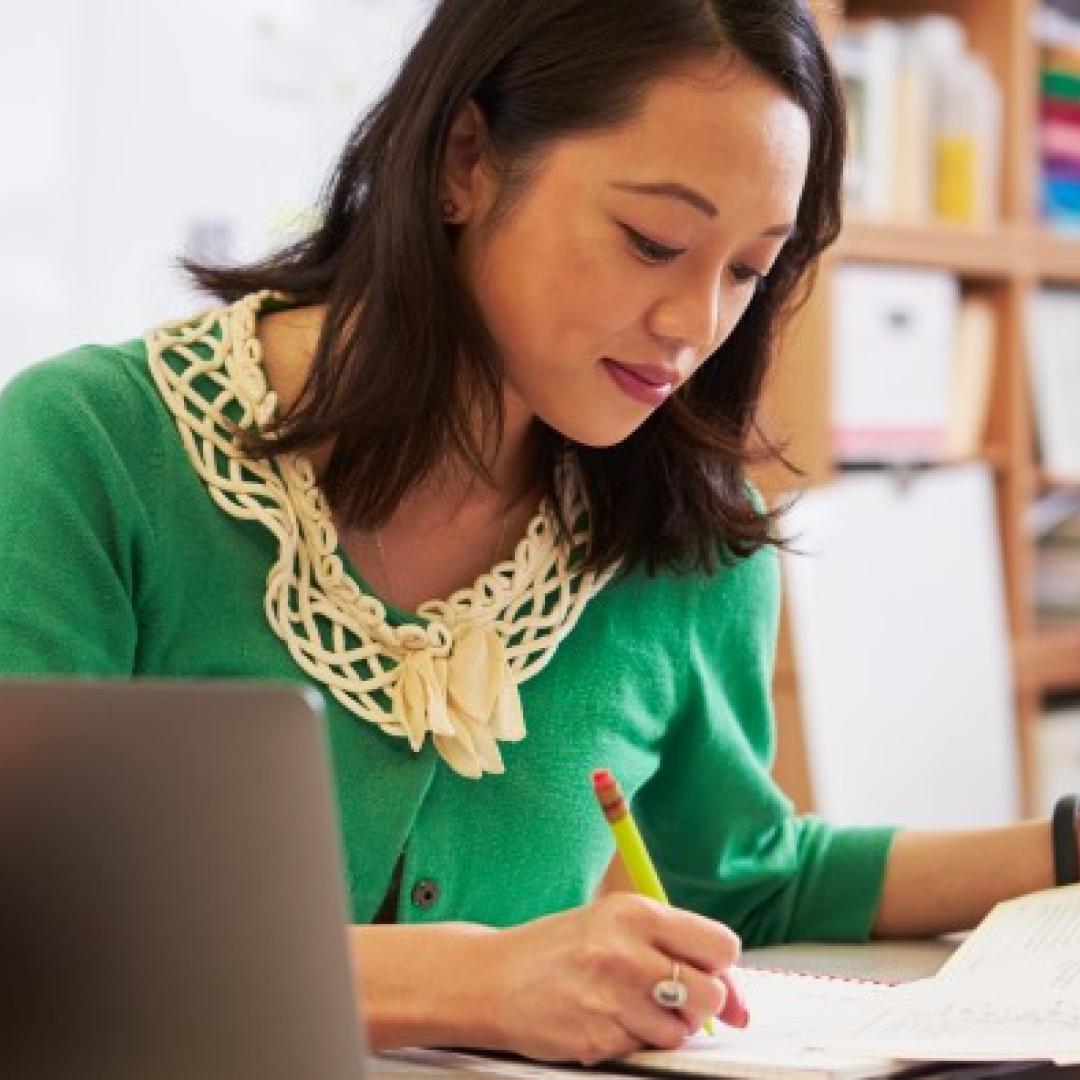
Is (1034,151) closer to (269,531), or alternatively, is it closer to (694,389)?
(694,389)

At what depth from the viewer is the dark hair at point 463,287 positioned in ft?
4.47

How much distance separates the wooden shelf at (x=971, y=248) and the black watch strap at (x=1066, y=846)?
5.93ft

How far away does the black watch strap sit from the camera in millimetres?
1540

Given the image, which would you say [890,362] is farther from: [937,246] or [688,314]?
[688,314]

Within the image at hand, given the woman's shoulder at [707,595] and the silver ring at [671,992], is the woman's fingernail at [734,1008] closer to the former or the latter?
the silver ring at [671,992]

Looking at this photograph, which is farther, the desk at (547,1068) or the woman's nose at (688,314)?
the woman's nose at (688,314)

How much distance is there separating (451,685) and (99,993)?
55 centimetres

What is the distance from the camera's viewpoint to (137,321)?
3.11 metres

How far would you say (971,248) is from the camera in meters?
3.54

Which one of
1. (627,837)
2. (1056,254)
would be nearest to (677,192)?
(627,837)

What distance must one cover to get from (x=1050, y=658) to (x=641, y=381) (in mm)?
2428

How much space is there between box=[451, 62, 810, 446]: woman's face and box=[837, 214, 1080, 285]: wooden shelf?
1.89 meters

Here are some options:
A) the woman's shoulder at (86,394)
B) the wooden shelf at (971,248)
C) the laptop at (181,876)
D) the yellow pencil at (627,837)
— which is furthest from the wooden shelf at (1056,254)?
the laptop at (181,876)

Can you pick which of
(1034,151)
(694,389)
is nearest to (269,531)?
(694,389)
